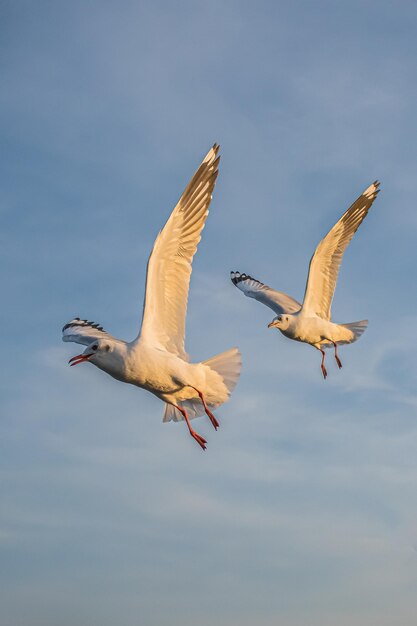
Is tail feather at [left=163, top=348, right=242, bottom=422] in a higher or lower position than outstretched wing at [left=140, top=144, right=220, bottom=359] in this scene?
lower

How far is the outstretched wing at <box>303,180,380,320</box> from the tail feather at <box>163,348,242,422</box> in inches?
274

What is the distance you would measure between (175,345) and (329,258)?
808 cm

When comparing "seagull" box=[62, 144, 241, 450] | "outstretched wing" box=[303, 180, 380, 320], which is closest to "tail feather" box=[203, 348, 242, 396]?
"seagull" box=[62, 144, 241, 450]

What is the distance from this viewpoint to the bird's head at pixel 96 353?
14469 millimetres

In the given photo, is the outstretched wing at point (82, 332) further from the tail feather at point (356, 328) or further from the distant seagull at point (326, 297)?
the tail feather at point (356, 328)

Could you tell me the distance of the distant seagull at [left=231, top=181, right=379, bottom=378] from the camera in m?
22.1

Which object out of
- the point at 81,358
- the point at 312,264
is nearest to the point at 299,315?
the point at 312,264

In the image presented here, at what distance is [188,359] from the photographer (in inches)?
599

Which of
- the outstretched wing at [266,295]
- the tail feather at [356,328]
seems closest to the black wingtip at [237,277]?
the outstretched wing at [266,295]

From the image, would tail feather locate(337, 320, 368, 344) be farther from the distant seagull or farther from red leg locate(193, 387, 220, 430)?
red leg locate(193, 387, 220, 430)

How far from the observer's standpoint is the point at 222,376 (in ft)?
50.6

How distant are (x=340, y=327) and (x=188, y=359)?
8255 mm

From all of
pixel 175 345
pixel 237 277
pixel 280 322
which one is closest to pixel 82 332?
pixel 175 345

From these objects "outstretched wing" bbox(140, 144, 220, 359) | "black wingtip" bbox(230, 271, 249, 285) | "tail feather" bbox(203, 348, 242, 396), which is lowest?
"tail feather" bbox(203, 348, 242, 396)
